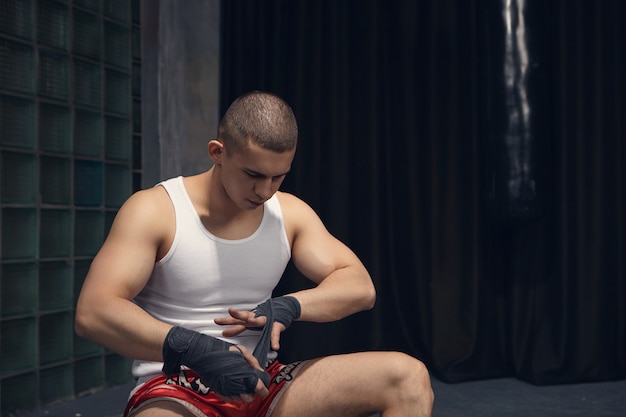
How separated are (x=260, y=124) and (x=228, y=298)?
14.0 inches

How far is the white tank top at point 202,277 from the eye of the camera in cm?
152

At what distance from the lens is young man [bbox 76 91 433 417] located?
1.39m

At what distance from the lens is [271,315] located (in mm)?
1456

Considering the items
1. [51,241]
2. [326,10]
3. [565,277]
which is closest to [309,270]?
[51,241]

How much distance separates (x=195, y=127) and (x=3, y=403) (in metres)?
1.37

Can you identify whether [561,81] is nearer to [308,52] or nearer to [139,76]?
[308,52]

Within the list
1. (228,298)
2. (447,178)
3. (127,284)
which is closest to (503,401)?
(447,178)

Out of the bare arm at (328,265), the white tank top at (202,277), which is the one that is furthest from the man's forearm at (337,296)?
the white tank top at (202,277)

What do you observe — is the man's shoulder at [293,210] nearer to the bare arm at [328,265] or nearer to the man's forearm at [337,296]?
the bare arm at [328,265]

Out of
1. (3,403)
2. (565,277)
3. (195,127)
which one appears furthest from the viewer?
(195,127)

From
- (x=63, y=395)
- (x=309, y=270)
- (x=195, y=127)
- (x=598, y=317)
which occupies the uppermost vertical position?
(x=195, y=127)

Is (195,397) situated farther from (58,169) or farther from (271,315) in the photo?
(58,169)

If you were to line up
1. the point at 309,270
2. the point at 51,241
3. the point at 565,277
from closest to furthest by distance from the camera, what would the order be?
the point at 309,270 → the point at 51,241 → the point at 565,277

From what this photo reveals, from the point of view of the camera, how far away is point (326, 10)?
3480 mm
